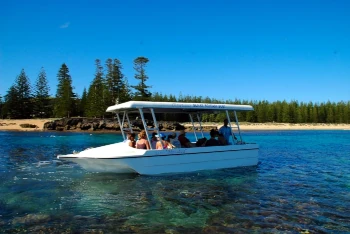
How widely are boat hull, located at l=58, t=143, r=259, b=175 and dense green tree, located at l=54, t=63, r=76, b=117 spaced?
59.8m

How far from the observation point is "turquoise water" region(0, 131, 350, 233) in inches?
275

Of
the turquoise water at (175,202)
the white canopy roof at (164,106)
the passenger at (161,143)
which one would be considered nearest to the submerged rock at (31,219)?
the turquoise water at (175,202)

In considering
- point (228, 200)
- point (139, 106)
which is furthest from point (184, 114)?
point (228, 200)

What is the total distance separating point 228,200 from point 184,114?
788 centimetres

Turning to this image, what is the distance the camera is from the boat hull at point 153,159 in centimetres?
1156

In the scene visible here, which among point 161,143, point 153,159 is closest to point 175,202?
point 153,159

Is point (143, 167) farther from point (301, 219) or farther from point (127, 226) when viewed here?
point (301, 219)

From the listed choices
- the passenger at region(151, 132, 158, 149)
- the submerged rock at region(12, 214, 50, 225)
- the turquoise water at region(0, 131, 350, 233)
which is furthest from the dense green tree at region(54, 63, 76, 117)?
the submerged rock at region(12, 214, 50, 225)

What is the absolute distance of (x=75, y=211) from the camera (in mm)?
7949

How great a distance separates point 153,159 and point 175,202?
335 centimetres

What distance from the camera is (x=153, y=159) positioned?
12062 millimetres

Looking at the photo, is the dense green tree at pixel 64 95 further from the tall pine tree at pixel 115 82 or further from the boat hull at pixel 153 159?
the boat hull at pixel 153 159

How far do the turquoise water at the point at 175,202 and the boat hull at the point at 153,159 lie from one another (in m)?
0.36

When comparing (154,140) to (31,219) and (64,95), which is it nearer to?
(31,219)
